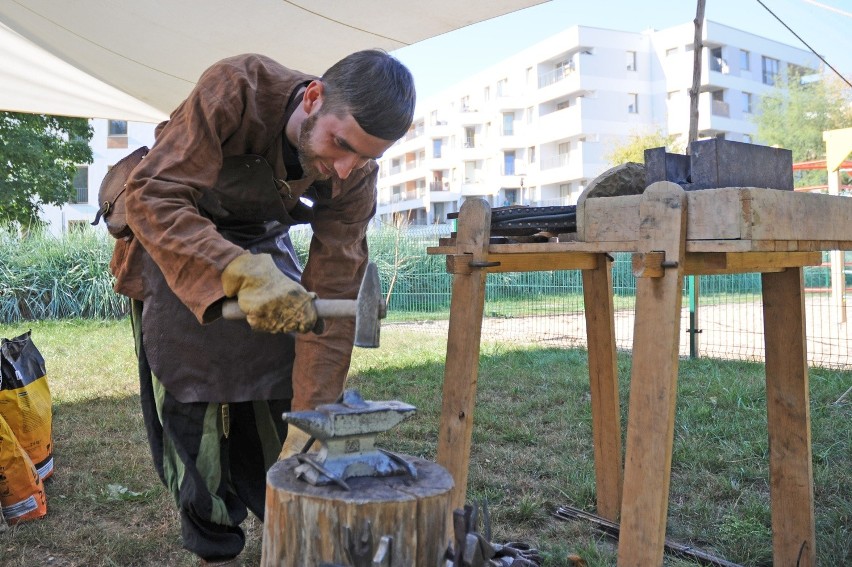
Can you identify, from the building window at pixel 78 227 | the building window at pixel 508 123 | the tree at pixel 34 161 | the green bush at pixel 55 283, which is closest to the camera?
the green bush at pixel 55 283

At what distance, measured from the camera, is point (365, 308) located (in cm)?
167

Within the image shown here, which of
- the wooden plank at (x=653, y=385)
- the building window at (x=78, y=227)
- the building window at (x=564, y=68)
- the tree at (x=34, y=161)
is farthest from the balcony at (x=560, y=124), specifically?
the wooden plank at (x=653, y=385)

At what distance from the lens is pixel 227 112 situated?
2.02 metres

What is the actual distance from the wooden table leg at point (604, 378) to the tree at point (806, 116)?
121 feet

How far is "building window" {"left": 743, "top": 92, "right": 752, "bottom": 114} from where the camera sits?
4650 cm

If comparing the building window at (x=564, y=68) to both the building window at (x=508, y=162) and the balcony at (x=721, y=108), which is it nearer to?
the building window at (x=508, y=162)

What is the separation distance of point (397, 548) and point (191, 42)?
4710 millimetres

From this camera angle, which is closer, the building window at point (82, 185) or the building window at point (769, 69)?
the building window at point (82, 185)

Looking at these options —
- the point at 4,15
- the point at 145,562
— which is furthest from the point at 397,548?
the point at 4,15

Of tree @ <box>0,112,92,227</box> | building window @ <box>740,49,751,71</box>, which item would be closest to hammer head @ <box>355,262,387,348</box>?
tree @ <box>0,112,92,227</box>

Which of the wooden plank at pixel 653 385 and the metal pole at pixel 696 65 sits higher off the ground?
the metal pole at pixel 696 65

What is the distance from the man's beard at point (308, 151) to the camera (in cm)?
206

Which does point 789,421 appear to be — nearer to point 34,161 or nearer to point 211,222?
point 211,222

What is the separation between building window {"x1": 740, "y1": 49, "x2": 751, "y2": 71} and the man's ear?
5165 cm
